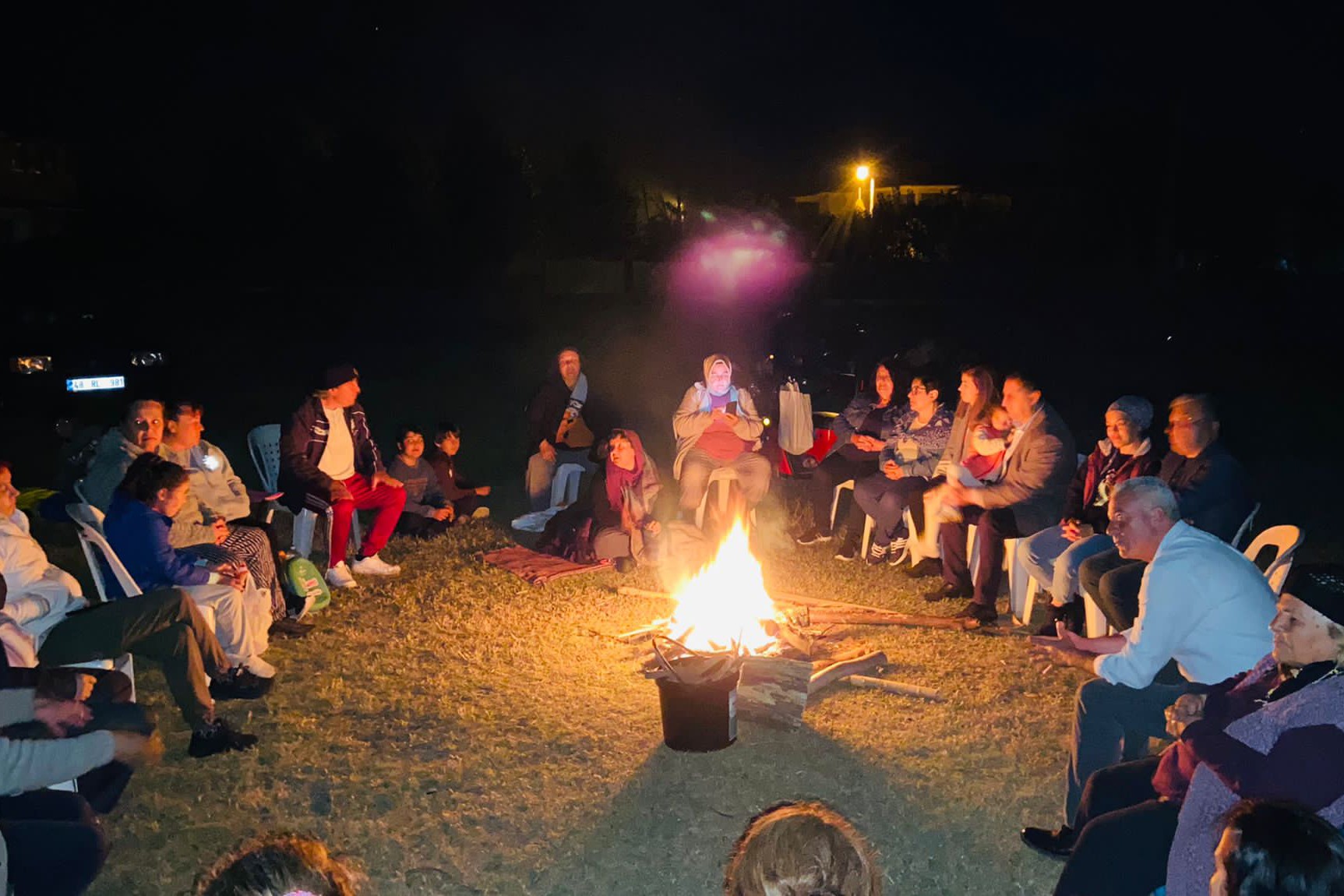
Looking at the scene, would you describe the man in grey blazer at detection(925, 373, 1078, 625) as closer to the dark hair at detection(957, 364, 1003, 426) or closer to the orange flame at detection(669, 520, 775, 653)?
the dark hair at detection(957, 364, 1003, 426)

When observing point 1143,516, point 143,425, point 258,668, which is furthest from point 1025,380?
point 143,425

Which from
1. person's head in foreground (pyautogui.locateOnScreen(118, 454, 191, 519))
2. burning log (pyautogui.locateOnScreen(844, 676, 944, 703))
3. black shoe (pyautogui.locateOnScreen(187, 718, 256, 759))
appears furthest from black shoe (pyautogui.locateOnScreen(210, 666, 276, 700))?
burning log (pyautogui.locateOnScreen(844, 676, 944, 703))

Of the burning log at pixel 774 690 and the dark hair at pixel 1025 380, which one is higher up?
the dark hair at pixel 1025 380

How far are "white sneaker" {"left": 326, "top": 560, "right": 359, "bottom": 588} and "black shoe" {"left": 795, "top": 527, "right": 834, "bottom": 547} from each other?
3.32m

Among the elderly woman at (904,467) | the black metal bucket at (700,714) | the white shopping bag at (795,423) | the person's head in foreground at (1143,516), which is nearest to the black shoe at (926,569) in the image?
the elderly woman at (904,467)

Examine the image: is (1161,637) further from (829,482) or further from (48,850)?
(829,482)

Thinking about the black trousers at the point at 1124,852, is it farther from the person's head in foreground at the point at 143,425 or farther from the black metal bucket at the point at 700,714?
the person's head in foreground at the point at 143,425

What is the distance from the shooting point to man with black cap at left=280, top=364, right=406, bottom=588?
22.4ft

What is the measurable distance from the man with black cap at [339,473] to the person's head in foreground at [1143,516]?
4.86 m

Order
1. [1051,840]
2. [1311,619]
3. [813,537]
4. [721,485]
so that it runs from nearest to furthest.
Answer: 1. [1311,619]
2. [1051,840]
3. [721,485]
4. [813,537]

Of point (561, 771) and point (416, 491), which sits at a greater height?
point (416, 491)

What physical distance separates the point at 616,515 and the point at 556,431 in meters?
1.45

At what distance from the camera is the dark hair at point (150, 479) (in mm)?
4781

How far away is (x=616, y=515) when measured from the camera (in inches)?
292
